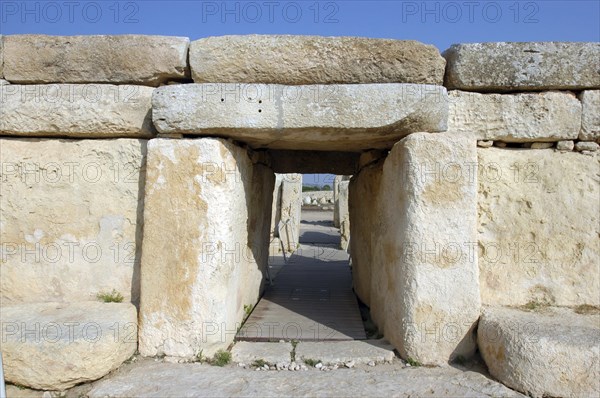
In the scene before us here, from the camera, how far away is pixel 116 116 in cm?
312

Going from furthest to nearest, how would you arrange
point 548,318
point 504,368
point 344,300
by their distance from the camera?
point 344,300 < point 548,318 < point 504,368

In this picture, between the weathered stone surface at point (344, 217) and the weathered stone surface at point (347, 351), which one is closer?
the weathered stone surface at point (347, 351)

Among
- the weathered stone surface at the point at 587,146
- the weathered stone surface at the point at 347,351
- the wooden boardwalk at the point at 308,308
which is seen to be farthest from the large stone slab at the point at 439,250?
the weathered stone surface at the point at 587,146

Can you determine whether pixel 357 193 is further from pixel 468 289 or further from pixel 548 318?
pixel 548 318

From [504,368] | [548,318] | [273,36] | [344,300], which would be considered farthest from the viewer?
[344,300]

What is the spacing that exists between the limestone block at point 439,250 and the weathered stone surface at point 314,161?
230 centimetres

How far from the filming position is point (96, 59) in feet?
10.3

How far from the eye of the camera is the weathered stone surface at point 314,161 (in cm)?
518

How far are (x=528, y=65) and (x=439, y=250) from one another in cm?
A: 152

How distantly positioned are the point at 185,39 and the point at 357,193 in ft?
7.88

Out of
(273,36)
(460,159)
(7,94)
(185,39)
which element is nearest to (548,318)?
(460,159)

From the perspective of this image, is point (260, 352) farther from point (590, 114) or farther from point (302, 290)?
point (590, 114)

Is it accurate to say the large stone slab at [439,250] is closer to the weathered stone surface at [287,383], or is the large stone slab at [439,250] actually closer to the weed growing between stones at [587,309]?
the weathered stone surface at [287,383]

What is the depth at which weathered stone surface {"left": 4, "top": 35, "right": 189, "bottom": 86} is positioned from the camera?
122 inches
